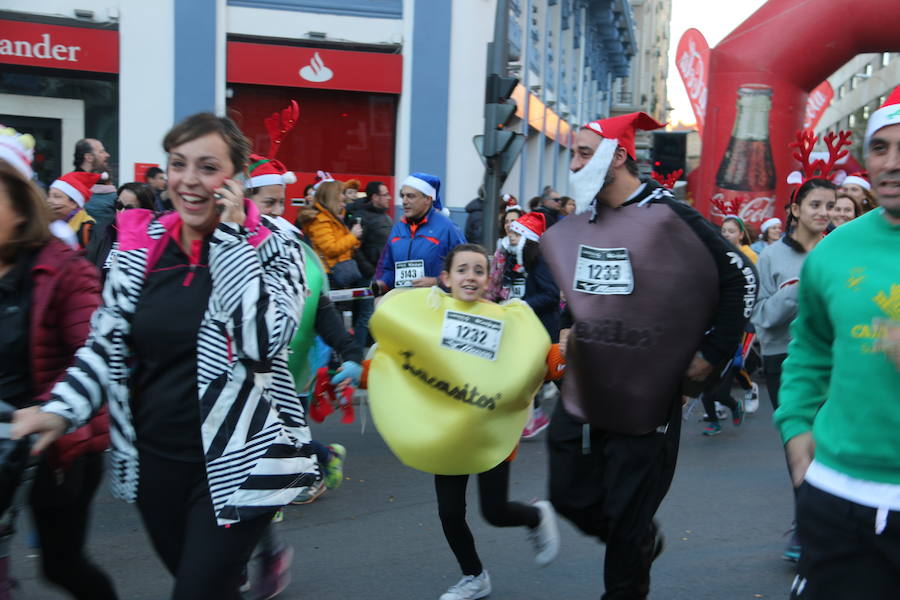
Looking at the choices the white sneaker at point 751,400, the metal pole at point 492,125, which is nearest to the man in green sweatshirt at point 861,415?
→ the white sneaker at point 751,400

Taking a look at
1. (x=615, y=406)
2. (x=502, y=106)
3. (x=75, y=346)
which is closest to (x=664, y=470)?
(x=615, y=406)

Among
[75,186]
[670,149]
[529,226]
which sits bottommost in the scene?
[529,226]

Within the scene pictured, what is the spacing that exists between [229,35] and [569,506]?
45.8 ft

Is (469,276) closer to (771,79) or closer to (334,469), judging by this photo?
(334,469)

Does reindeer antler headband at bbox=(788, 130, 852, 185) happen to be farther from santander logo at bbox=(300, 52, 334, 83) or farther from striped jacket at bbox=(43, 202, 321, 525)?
santander logo at bbox=(300, 52, 334, 83)

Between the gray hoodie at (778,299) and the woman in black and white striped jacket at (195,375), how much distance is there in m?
3.37

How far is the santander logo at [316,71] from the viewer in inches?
653

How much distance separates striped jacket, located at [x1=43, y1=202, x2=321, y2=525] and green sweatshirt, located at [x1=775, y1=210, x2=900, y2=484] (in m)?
1.53

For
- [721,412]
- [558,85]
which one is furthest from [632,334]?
[558,85]

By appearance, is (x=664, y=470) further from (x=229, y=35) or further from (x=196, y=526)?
(x=229, y=35)

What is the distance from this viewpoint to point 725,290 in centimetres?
371

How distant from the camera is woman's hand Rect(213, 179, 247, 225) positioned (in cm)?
297

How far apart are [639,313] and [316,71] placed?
13.9 meters

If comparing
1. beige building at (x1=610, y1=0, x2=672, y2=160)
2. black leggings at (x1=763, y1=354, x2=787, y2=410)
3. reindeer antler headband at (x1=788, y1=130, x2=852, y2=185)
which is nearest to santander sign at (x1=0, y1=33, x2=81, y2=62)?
reindeer antler headband at (x1=788, y1=130, x2=852, y2=185)
